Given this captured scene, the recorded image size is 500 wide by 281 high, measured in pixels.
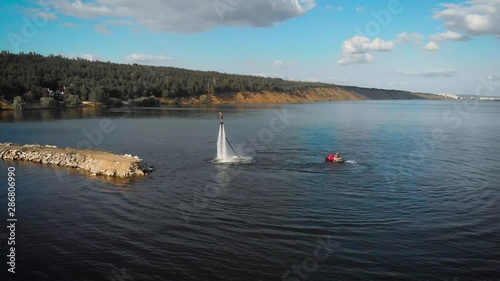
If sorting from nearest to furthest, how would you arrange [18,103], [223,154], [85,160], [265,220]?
[265,220] < [85,160] < [223,154] < [18,103]

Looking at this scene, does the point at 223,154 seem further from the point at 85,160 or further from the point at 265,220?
the point at 265,220

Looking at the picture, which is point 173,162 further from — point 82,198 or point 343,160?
point 343,160

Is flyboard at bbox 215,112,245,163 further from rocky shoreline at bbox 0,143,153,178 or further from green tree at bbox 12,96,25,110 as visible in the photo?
green tree at bbox 12,96,25,110

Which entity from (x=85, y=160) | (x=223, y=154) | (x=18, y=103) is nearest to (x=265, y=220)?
(x=223, y=154)

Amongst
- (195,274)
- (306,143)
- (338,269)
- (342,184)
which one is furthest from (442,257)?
(306,143)

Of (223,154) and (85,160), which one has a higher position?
(223,154)

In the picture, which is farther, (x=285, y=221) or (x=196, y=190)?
(x=196, y=190)

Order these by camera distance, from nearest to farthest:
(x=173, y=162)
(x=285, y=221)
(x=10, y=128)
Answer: (x=285, y=221) → (x=173, y=162) → (x=10, y=128)

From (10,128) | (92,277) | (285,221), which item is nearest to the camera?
(92,277)

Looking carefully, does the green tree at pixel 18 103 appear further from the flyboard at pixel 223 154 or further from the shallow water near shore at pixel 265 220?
the flyboard at pixel 223 154
